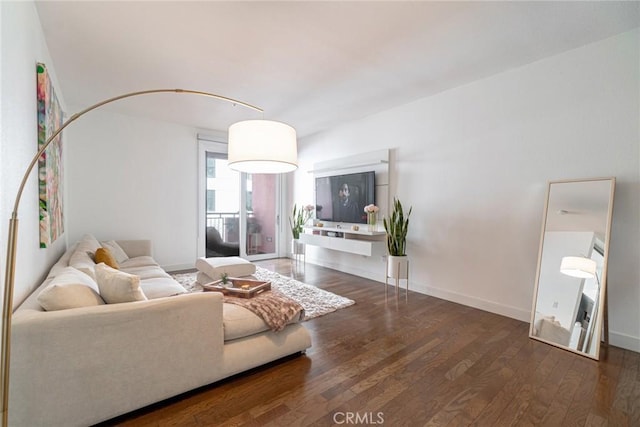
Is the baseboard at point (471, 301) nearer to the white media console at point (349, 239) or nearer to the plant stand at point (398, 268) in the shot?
the plant stand at point (398, 268)

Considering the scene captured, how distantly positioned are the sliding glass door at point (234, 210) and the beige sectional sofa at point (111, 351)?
3683mm

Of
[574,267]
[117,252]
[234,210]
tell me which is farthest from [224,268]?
[574,267]

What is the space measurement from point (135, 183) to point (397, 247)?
4.31 metres

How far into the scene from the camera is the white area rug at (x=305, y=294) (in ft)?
10.5

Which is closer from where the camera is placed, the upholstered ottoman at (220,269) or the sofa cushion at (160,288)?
the sofa cushion at (160,288)

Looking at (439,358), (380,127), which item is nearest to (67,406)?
(439,358)

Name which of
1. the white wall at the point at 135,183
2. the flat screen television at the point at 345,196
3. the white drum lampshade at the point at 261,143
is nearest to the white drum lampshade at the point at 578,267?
the flat screen television at the point at 345,196

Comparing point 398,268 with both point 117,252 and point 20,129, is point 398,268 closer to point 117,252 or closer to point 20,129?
point 20,129

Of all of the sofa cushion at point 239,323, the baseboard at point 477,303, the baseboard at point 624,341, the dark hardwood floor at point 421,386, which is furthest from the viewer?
the baseboard at point 477,303

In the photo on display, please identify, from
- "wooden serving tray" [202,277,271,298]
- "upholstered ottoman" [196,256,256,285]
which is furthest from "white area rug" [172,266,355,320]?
"wooden serving tray" [202,277,271,298]

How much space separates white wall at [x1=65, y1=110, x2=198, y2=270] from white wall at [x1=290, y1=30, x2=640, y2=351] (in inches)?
136

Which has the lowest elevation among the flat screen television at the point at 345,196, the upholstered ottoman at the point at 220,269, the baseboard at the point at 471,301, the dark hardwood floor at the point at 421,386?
the dark hardwood floor at the point at 421,386

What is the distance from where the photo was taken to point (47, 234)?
2.25 m

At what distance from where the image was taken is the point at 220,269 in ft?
11.8
